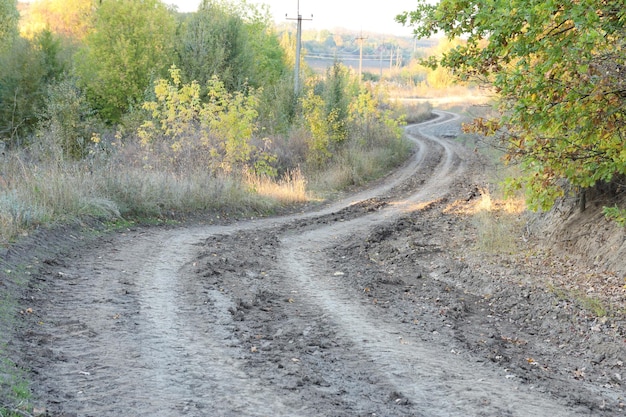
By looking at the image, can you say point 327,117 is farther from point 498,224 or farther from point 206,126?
point 498,224

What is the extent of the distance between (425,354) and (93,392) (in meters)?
3.28

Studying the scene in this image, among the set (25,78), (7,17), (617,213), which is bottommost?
(617,213)

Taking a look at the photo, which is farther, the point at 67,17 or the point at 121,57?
the point at 67,17

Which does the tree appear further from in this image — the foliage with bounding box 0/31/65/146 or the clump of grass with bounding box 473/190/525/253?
the clump of grass with bounding box 473/190/525/253

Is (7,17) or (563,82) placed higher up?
(7,17)

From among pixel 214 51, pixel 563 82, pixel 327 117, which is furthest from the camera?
pixel 214 51

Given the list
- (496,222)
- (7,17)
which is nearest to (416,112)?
(7,17)

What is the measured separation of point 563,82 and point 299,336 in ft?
13.4

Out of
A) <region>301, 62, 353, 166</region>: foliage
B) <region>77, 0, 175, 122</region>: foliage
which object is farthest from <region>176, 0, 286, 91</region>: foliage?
<region>301, 62, 353, 166</region>: foliage

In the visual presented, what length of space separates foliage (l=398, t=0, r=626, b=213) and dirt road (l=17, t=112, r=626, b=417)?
1.93m

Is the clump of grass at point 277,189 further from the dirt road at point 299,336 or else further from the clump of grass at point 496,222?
the dirt road at point 299,336

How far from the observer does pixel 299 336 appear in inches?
269

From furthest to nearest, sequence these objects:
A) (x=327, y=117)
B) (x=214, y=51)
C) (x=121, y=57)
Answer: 1. (x=121, y=57)
2. (x=214, y=51)
3. (x=327, y=117)

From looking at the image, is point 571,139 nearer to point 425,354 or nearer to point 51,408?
point 425,354
